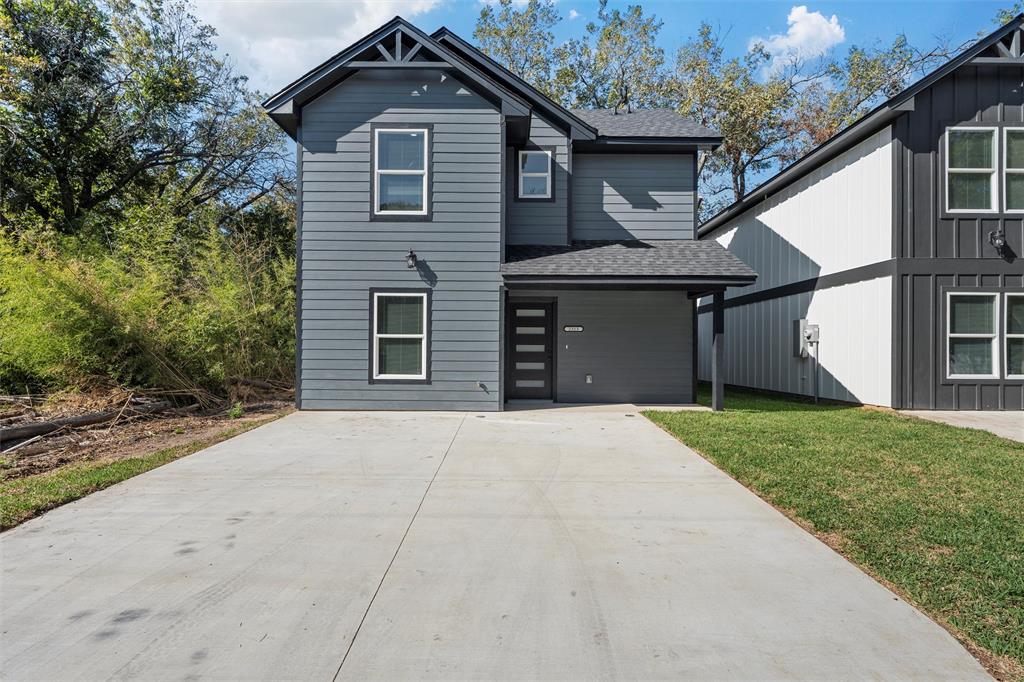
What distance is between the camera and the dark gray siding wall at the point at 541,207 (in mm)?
10797

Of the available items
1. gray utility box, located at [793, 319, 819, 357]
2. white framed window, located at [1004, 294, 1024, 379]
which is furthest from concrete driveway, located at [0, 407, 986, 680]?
white framed window, located at [1004, 294, 1024, 379]

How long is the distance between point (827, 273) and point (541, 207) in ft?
20.9

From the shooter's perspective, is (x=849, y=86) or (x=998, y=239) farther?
(x=849, y=86)

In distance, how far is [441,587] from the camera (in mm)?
2861

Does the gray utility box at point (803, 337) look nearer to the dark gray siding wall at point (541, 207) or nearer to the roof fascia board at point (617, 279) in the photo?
the roof fascia board at point (617, 279)

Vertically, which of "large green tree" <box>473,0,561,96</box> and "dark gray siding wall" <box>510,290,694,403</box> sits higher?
"large green tree" <box>473,0,561,96</box>

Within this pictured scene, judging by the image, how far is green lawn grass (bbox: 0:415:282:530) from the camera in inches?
158

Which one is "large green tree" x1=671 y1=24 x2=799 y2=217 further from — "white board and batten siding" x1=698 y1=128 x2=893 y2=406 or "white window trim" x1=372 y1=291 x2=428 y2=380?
"white window trim" x1=372 y1=291 x2=428 y2=380

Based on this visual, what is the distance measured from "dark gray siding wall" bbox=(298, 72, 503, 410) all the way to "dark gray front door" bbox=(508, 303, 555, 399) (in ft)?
5.34

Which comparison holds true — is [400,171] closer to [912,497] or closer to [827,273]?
[912,497]

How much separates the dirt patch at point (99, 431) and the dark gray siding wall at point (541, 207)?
5.98 meters

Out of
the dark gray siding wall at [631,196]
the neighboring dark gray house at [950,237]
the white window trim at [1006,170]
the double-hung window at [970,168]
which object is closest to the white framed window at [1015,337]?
the neighboring dark gray house at [950,237]

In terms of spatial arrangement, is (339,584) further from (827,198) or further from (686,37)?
(686,37)

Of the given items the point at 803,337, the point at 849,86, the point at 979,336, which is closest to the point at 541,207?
the point at 803,337
